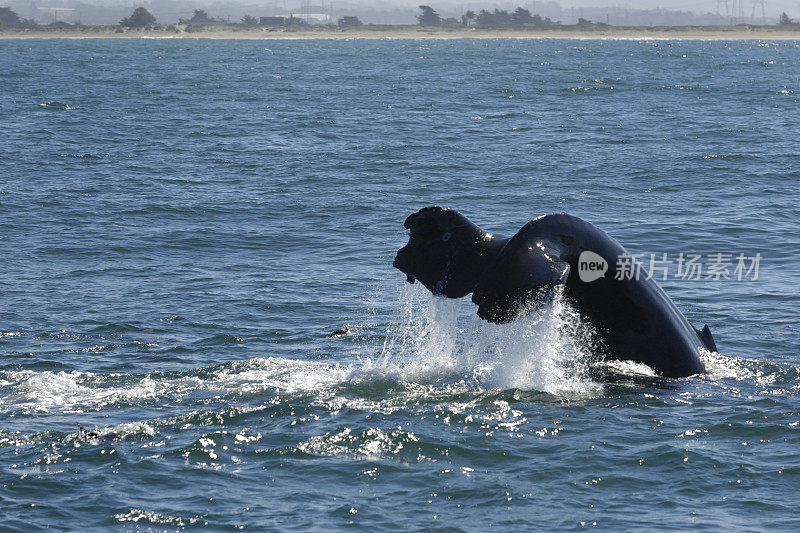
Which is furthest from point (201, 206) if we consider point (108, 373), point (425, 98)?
point (425, 98)

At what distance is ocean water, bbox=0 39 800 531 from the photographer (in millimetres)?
9414

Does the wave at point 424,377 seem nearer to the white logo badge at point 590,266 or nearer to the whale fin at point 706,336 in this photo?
the whale fin at point 706,336

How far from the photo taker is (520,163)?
1342 inches

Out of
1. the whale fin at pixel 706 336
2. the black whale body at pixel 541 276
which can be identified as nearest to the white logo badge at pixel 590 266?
the black whale body at pixel 541 276

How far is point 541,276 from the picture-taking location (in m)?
9.25

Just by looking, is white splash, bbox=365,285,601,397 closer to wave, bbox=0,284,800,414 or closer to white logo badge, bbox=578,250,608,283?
wave, bbox=0,284,800,414

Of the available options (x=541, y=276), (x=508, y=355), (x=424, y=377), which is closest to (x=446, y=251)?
(x=541, y=276)

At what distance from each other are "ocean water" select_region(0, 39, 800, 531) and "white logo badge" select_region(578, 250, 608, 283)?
0.39 m

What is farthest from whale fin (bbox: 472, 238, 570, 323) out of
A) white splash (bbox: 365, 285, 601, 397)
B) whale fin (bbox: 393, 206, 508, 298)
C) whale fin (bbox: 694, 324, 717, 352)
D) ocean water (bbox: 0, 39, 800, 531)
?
whale fin (bbox: 694, 324, 717, 352)

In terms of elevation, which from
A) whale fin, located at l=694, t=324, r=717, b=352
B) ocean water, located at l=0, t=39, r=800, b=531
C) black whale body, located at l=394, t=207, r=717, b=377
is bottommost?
ocean water, located at l=0, t=39, r=800, b=531

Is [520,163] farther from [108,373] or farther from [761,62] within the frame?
[761,62]

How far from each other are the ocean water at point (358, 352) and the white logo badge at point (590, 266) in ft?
1.27

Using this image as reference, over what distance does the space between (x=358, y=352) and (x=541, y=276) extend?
5.64 m

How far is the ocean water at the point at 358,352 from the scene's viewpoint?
9.41 meters
